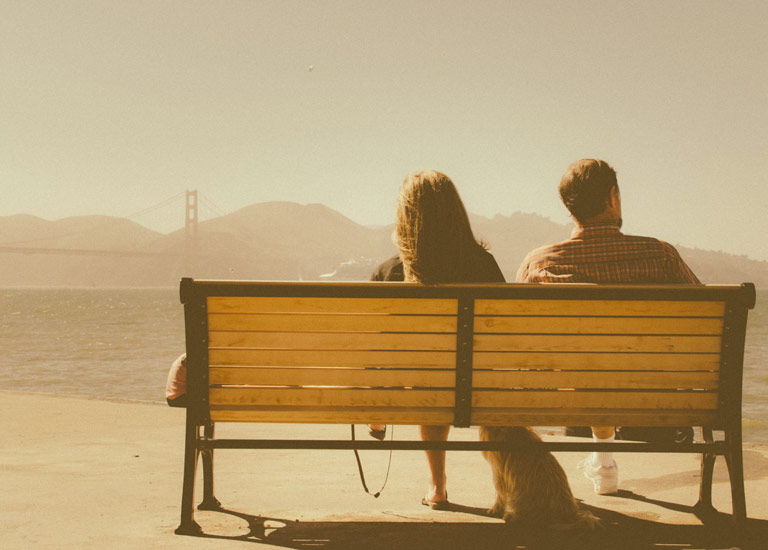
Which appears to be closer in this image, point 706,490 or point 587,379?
point 587,379

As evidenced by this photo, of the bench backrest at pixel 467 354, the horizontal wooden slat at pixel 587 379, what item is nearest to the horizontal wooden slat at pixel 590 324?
the bench backrest at pixel 467 354

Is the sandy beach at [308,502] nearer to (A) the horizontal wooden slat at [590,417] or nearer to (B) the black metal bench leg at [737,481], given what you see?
(B) the black metal bench leg at [737,481]

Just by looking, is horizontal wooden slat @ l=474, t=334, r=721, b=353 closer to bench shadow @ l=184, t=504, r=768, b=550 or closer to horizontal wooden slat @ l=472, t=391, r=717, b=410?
horizontal wooden slat @ l=472, t=391, r=717, b=410

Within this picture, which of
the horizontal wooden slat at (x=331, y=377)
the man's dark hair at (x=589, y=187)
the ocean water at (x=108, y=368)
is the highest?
the man's dark hair at (x=589, y=187)

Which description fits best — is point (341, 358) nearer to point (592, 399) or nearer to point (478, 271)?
point (478, 271)

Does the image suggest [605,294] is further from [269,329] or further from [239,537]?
[239,537]

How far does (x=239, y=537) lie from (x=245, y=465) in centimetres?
143

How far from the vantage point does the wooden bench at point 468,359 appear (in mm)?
2725

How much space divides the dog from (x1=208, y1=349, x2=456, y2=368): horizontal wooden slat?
43cm

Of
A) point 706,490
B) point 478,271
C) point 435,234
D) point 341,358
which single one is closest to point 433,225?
point 435,234

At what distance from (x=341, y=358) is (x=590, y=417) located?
88 cm

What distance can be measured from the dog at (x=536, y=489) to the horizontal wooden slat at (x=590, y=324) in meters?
0.43

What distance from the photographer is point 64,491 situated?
356 centimetres

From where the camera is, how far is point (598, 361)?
109 inches
